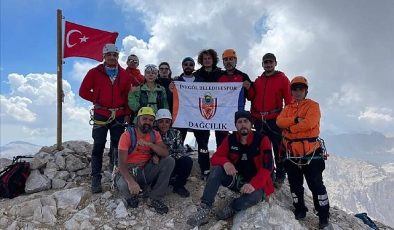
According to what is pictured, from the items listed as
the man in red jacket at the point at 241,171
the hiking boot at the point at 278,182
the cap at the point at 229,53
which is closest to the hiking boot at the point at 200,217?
the man in red jacket at the point at 241,171

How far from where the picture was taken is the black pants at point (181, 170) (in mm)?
9352

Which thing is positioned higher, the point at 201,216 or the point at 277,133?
the point at 277,133

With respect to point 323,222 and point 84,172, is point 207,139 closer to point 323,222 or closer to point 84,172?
point 323,222

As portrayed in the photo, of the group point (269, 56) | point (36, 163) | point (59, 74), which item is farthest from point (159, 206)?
point (59, 74)

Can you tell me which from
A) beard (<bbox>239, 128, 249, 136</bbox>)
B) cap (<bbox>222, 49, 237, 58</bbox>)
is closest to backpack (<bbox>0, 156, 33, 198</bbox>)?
beard (<bbox>239, 128, 249, 136</bbox>)

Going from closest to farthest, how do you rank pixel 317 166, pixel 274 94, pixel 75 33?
1. pixel 317 166
2. pixel 274 94
3. pixel 75 33

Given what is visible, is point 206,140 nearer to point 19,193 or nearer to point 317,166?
point 317,166

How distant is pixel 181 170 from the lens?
943 centimetres

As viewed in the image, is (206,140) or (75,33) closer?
(206,140)

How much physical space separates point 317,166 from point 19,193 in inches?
323

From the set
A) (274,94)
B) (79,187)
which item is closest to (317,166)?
(274,94)

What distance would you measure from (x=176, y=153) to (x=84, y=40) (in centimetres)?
551

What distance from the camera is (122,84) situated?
9922 millimetres

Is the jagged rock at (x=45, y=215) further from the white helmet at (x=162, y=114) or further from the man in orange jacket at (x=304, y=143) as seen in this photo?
the man in orange jacket at (x=304, y=143)
